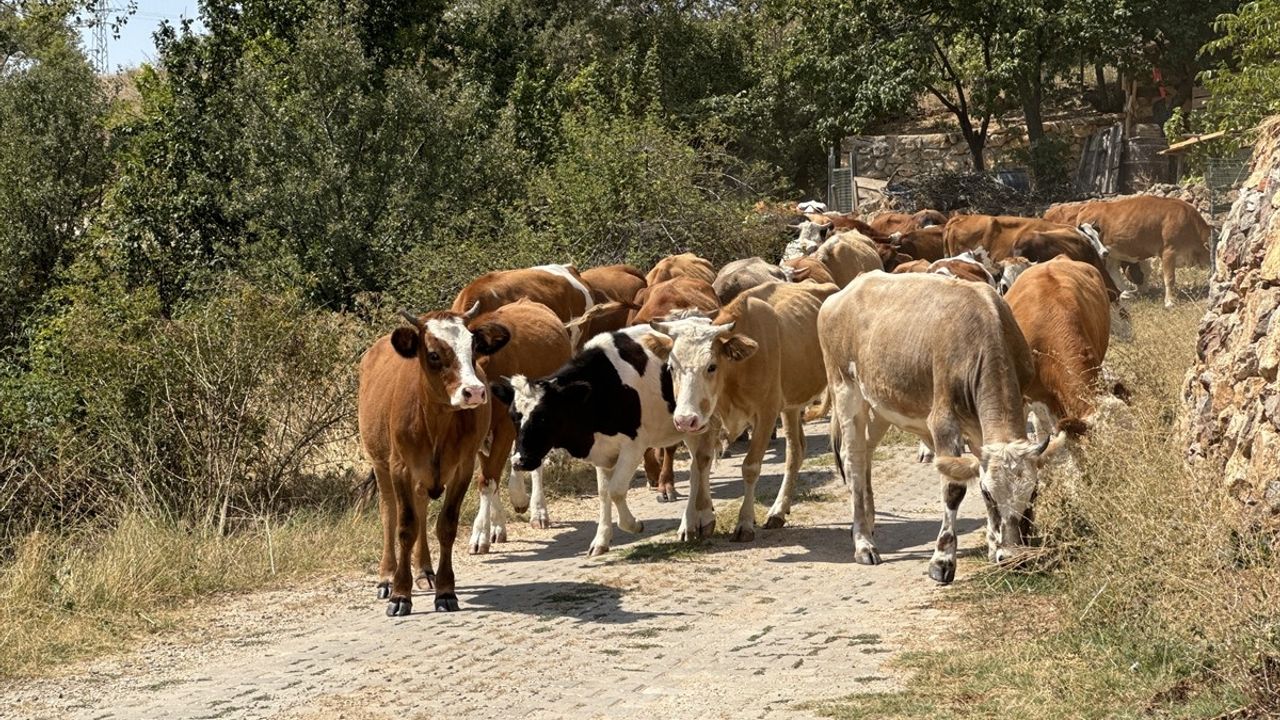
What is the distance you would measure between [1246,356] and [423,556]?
5.55m

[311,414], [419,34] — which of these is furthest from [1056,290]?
[419,34]

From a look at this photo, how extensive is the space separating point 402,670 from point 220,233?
45.5 feet

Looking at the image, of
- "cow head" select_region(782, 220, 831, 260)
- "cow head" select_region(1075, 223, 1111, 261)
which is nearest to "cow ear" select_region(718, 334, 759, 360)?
"cow head" select_region(782, 220, 831, 260)

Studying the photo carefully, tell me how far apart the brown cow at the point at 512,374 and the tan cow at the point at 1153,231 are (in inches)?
666

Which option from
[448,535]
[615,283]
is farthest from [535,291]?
[448,535]

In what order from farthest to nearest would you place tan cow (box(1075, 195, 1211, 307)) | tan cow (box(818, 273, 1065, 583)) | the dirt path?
tan cow (box(1075, 195, 1211, 307)) < tan cow (box(818, 273, 1065, 583)) < the dirt path

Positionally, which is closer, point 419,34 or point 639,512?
point 639,512

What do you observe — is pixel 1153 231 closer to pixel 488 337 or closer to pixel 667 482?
pixel 667 482

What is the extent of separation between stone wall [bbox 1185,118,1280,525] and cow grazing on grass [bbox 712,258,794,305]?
593 centimetres

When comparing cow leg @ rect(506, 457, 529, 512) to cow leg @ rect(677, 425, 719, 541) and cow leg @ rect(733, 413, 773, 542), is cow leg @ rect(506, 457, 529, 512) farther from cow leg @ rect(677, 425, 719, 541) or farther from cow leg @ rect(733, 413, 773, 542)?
cow leg @ rect(733, 413, 773, 542)

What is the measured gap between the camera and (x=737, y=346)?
12273 millimetres

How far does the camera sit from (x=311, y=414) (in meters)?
15.4

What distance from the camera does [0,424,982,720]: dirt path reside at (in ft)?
26.6

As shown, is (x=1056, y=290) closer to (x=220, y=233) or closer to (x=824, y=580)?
(x=824, y=580)
